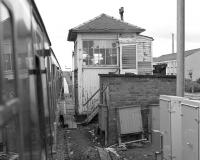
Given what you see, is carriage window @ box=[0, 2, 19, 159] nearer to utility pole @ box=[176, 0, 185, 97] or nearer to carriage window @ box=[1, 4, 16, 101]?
carriage window @ box=[1, 4, 16, 101]

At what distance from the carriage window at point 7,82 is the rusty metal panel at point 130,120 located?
949 cm

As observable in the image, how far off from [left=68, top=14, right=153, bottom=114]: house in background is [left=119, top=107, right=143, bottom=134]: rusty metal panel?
20.6 feet

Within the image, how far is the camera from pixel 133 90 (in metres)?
13.2

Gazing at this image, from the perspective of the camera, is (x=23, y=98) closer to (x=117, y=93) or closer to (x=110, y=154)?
(x=110, y=154)

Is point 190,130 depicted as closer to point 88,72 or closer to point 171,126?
point 171,126

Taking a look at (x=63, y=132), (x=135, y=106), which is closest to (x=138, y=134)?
(x=135, y=106)

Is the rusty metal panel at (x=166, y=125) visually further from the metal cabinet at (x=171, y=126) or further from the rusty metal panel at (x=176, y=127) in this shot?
the rusty metal panel at (x=176, y=127)

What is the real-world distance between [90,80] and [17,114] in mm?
16550

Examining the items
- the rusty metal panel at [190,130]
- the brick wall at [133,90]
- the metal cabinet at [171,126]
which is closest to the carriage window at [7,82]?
the rusty metal panel at [190,130]

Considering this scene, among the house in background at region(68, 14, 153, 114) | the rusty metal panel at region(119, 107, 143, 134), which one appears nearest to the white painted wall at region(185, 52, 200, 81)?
the house in background at region(68, 14, 153, 114)

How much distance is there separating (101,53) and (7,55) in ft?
55.5

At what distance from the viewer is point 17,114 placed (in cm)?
228

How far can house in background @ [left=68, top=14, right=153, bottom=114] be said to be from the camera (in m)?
18.8

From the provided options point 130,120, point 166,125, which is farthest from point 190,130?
point 130,120
